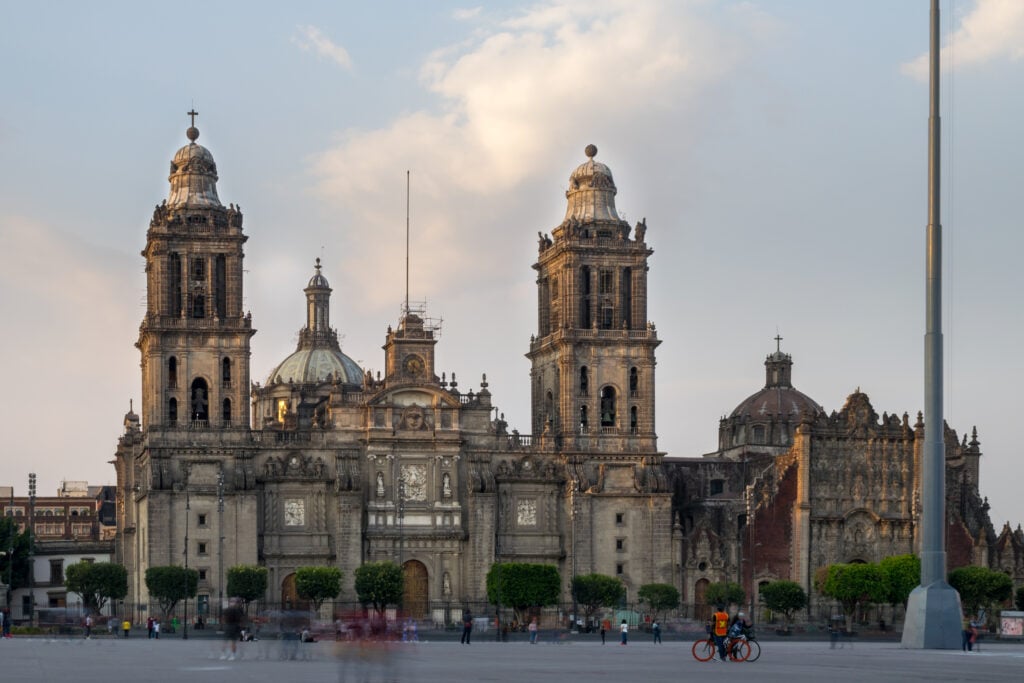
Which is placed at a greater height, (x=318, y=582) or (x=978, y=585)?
(x=318, y=582)

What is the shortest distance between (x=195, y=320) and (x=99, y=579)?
14.8 meters

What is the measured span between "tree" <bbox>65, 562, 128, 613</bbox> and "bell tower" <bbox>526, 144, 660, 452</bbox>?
80.8ft

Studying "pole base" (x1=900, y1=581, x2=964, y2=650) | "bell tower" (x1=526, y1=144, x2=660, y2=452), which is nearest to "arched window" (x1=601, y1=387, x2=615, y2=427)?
"bell tower" (x1=526, y1=144, x2=660, y2=452)

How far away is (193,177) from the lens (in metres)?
125

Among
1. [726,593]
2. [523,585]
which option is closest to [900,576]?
[726,593]

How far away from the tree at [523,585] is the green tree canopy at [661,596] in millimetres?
5650

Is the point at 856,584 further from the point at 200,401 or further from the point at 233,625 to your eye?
the point at 233,625

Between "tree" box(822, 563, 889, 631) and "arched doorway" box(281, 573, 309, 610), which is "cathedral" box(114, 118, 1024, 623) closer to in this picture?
"arched doorway" box(281, 573, 309, 610)

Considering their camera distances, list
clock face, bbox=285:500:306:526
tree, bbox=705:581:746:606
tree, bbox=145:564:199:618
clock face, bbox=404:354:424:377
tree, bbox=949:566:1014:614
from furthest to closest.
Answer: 1. clock face, bbox=404:354:424:377
2. clock face, bbox=285:500:306:526
3. tree, bbox=705:581:746:606
4. tree, bbox=949:566:1014:614
5. tree, bbox=145:564:199:618

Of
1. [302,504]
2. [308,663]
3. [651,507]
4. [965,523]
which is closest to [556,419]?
[651,507]

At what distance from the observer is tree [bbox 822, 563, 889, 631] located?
380 ft

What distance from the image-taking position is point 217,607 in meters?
117

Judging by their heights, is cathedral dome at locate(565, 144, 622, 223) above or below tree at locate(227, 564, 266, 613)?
above

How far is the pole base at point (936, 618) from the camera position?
193 feet
